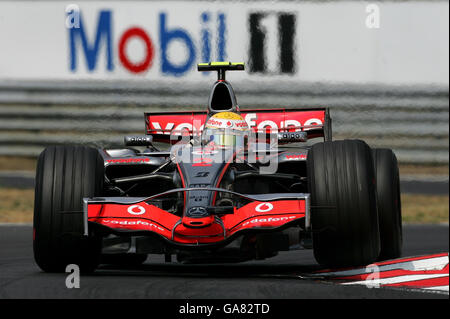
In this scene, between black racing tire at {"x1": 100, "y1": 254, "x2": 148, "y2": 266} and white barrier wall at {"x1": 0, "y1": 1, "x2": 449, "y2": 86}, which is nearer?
black racing tire at {"x1": 100, "y1": 254, "x2": 148, "y2": 266}

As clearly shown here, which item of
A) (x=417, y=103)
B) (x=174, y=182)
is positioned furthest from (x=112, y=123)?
(x=174, y=182)

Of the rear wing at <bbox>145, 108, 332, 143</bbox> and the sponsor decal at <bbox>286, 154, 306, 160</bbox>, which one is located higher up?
the rear wing at <bbox>145, 108, 332, 143</bbox>

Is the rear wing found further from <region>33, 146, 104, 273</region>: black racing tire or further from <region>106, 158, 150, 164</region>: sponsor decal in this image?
<region>33, 146, 104, 273</region>: black racing tire

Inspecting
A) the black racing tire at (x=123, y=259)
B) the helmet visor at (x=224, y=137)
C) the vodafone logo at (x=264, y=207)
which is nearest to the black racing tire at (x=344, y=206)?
the vodafone logo at (x=264, y=207)

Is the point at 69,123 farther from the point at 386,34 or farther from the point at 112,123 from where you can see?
the point at 386,34

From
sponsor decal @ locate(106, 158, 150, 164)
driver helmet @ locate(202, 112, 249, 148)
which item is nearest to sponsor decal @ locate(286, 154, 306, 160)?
driver helmet @ locate(202, 112, 249, 148)

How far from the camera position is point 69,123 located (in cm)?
1592

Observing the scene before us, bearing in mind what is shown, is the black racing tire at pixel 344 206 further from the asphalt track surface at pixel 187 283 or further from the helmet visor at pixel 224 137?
the helmet visor at pixel 224 137

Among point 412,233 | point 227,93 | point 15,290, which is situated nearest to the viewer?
point 15,290

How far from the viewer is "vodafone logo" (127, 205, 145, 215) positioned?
6.47 m

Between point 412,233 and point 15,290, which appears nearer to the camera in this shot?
point 15,290

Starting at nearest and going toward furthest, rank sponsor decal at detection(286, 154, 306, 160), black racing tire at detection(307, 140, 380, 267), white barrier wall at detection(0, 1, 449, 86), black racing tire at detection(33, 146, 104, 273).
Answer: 1. black racing tire at detection(307, 140, 380, 267)
2. black racing tire at detection(33, 146, 104, 273)
3. sponsor decal at detection(286, 154, 306, 160)
4. white barrier wall at detection(0, 1, 449, 86)

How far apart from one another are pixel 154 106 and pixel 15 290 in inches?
385
